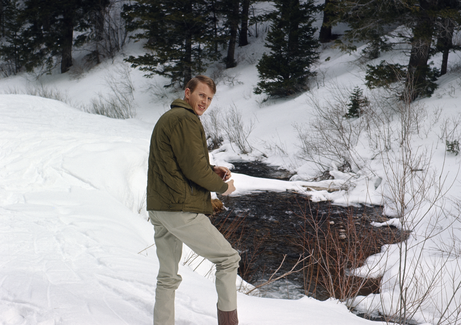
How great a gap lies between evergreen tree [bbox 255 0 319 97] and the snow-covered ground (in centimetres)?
310

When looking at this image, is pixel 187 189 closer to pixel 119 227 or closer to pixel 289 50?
pixel 119 227

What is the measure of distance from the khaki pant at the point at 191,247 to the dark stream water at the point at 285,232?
175cm

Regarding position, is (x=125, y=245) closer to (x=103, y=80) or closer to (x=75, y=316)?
(x=75, y=316)

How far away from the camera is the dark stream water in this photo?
440cm

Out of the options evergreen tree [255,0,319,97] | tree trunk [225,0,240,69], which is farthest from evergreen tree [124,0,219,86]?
evergreen tree [255,0,319,97]

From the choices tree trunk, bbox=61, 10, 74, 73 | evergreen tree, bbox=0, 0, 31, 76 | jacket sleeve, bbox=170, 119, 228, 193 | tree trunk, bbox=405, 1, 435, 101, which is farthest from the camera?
evergreen tree, bbox=0, 0, 31, 76

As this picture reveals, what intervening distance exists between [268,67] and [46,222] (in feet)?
39.6

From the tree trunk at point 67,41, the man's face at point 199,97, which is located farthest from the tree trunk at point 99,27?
the man's face at point 199,97

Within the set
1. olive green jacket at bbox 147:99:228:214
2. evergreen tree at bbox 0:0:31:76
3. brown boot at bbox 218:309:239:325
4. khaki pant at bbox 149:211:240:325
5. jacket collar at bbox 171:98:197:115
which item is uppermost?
jacket collar at bbox 171:98:197:115

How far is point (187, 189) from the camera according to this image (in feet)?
6.73

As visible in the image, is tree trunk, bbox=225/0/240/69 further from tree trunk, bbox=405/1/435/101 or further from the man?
the man

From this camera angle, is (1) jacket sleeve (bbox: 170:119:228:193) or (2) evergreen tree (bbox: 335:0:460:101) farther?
(2) evergreen tree (bbox: 335:0:460:101)

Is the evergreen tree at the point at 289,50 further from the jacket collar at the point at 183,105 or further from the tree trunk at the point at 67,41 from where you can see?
the tree trunk at the point at 67,41

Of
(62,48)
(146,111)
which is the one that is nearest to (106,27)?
(62,48)
